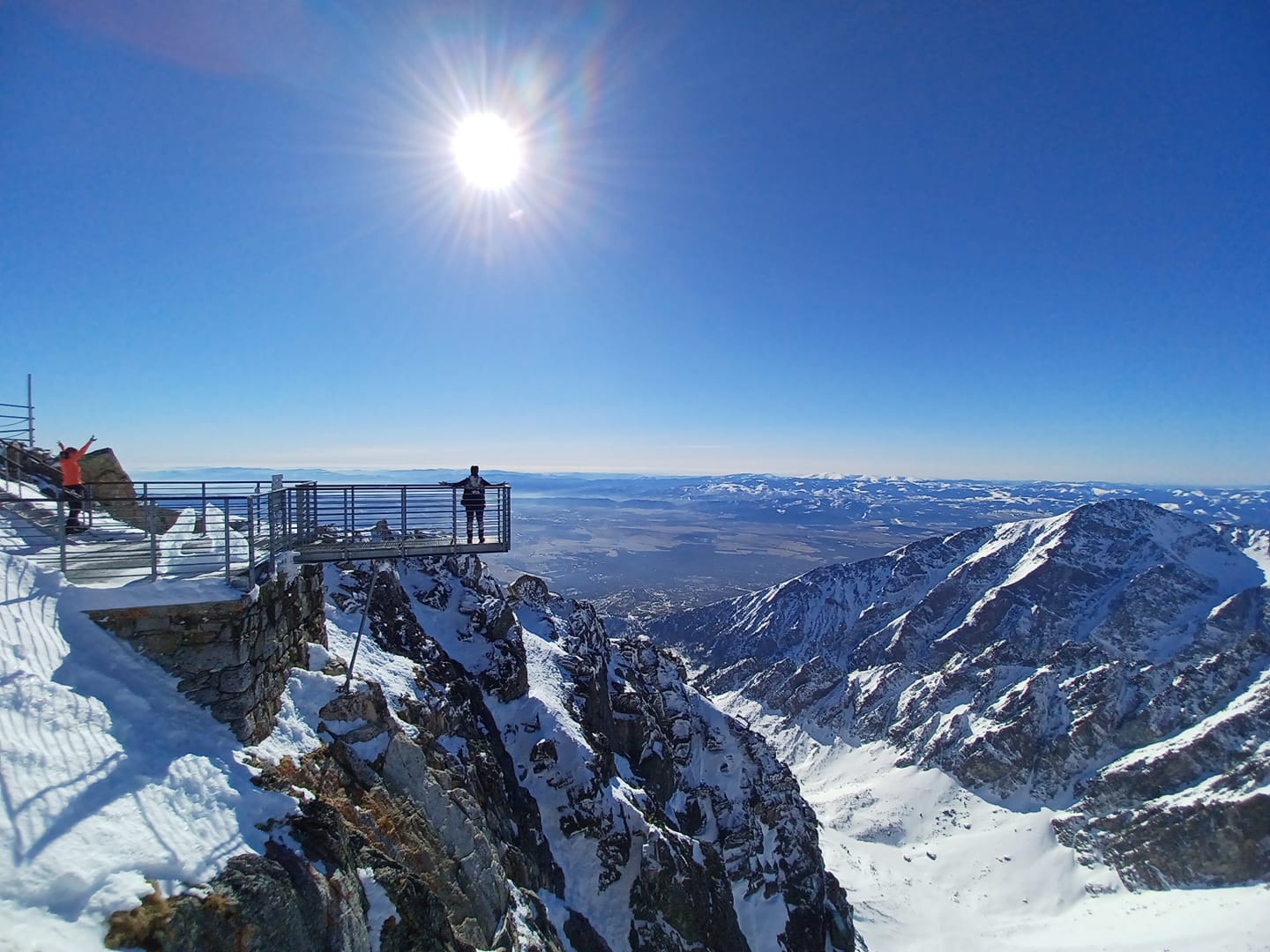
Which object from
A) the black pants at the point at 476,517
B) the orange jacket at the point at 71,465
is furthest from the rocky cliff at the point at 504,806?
the orange jacket at the point at 71,465

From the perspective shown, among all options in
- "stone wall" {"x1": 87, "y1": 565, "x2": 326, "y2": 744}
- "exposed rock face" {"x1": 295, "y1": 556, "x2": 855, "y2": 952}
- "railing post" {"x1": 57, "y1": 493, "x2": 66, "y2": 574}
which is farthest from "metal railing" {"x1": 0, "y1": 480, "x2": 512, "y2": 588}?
"exposed rock face" {"x1": 295, "y1": 556, "x2": 855, "y2": 952}

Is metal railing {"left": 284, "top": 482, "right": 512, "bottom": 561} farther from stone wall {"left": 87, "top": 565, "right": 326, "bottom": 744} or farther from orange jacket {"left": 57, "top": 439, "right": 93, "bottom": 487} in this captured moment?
orange jacket {"left": 57, "top": 439, "right": 93, "bottom": 487}

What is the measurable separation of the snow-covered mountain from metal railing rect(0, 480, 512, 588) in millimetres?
906

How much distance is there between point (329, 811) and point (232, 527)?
23.3ft

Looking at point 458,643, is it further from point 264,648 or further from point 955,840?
point 955,840

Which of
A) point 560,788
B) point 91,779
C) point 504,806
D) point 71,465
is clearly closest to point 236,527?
point 71,465

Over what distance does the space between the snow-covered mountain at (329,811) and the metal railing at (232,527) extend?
2.97 ft

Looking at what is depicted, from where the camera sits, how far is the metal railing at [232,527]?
11719mm

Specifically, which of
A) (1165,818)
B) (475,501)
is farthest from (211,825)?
(1165,818)

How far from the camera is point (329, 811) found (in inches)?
403

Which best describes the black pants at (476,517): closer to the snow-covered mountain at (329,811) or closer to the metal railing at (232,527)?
the metal railing at (232,527)

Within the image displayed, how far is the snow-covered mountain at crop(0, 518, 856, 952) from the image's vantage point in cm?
727

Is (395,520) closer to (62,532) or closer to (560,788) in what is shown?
(62,532)

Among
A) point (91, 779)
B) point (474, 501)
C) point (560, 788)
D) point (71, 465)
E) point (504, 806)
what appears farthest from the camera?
point (560, 788)
